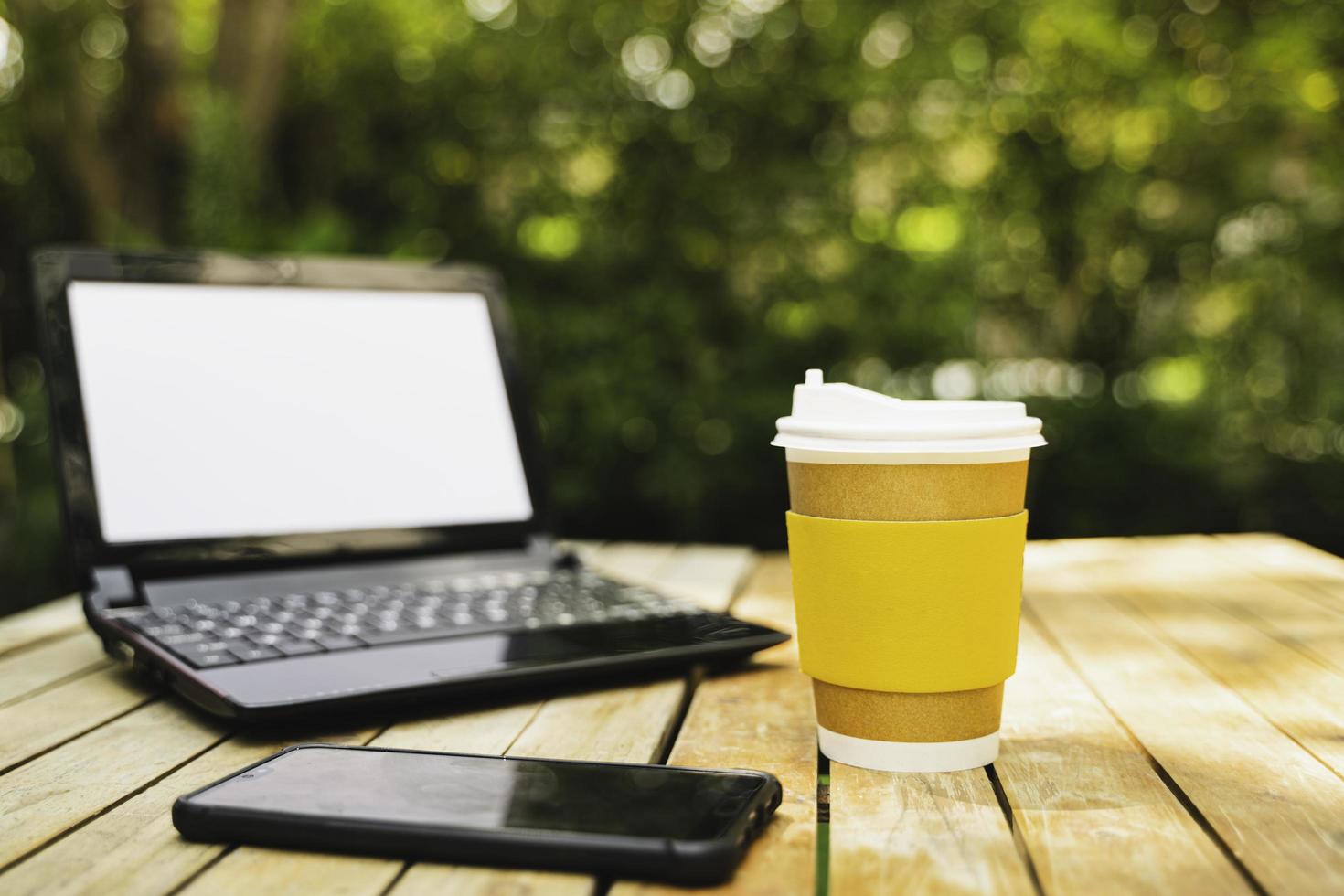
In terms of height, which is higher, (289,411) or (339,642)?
(289,411)

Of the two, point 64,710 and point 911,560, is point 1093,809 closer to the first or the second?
point 911,560

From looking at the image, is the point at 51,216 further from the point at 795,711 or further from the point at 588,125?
the point at 795,711

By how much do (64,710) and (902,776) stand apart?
68 centimetres

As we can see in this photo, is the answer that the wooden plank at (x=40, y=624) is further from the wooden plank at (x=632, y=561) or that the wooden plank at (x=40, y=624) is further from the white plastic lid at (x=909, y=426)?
the white plastic lid at (x=909, y=426)

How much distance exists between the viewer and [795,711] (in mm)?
939

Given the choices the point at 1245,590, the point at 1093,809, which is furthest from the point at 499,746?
the point at 1245,590

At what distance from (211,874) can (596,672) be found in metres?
0.42

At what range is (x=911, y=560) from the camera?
→ 75 centimetres

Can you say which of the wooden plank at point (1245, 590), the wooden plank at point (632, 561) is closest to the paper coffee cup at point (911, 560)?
the wooden plank at point (1245, 590)

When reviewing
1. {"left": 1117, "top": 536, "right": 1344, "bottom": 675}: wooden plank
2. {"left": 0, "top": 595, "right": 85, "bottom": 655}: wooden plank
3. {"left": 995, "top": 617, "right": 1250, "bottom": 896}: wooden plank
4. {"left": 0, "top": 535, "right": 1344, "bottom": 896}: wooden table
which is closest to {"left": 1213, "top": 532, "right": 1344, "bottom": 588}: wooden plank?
{"left": 1117, "top": 536, "right": 1344, "bottom": 675}: wooden plank

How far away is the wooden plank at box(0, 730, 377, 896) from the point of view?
59 centimetres

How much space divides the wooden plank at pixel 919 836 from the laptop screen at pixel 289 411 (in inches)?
31.1

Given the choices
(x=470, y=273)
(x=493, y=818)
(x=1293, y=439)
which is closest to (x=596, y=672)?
(x=493, y=818)

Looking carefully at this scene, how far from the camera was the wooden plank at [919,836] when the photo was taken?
59cm
